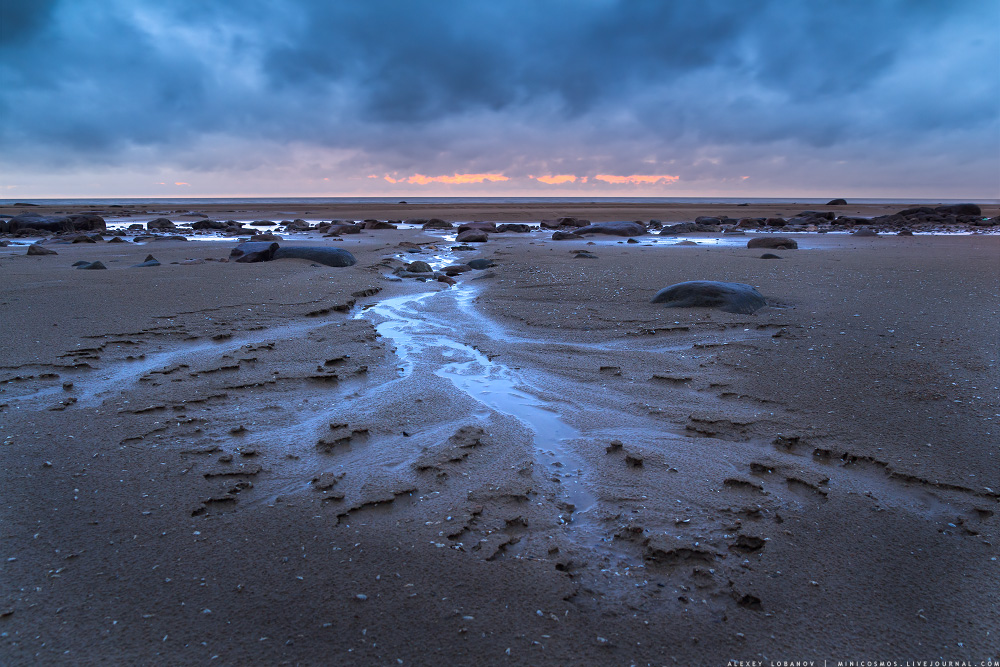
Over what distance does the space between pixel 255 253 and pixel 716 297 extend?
685cm

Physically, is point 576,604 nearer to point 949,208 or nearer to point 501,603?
point 501,603

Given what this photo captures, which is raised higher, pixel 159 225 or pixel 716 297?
pixel 159 225

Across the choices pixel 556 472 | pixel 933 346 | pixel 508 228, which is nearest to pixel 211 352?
pixel 556 472

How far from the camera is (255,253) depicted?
347 inches

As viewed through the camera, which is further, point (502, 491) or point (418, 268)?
point (418, 268)

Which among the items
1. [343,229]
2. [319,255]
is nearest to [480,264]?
[319,255]

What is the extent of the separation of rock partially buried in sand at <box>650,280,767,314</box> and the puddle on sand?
2.05 m

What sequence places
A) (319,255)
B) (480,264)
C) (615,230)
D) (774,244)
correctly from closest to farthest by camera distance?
1. (319,255)
2. (480,264)
3. (774,244)
4. (615,230)

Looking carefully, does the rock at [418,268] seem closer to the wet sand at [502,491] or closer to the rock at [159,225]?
the wet sand at [502,491]

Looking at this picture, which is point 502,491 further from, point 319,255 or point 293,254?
point 293,254

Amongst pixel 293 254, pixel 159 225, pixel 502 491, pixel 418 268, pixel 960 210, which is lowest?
pixel 502 491

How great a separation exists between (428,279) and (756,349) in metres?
5.04

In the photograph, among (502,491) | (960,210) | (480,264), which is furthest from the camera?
(960,210)

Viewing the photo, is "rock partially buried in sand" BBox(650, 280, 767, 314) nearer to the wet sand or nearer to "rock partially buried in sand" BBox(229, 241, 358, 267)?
the wet sand
